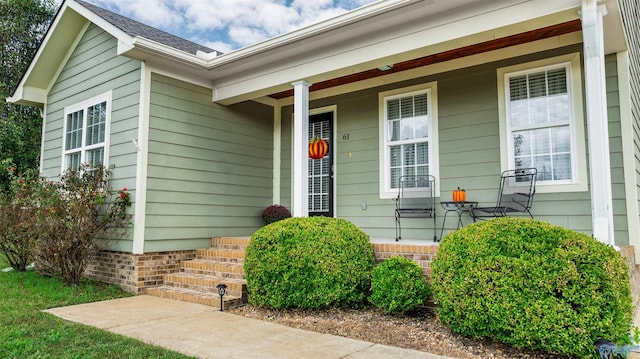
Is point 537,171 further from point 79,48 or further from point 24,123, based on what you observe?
point 24,123

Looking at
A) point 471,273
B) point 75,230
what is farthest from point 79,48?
point 471,273

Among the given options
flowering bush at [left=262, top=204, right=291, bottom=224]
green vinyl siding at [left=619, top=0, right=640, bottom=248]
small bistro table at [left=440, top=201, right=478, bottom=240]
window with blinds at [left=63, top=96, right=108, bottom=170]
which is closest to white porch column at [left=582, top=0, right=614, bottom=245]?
green vinyl siding at [left=619, top=0, right=640, bottom=248]

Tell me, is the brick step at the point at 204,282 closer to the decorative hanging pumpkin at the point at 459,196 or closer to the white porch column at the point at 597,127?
the decorative hanging pumpkin at the point at 459,196

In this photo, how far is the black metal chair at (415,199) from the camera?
5.87 metres

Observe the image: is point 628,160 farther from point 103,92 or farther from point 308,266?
point 103,92

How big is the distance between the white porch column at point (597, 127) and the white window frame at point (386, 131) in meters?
2.27

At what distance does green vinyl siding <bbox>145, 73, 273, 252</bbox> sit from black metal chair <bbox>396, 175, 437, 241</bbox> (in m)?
2.47

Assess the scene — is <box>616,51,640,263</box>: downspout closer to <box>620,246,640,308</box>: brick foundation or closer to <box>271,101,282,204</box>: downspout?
<box>620,246,640,308</box>: brick foundation

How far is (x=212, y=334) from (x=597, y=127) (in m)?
3.78

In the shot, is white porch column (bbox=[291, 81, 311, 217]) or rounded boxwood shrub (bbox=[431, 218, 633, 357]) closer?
rounded boxwood shrub (bbox=[431, 218, 633, 357])

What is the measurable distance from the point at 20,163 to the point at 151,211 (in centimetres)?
808

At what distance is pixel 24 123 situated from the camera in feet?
38.8

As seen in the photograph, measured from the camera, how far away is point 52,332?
11.8 feet

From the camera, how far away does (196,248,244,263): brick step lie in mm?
5781
